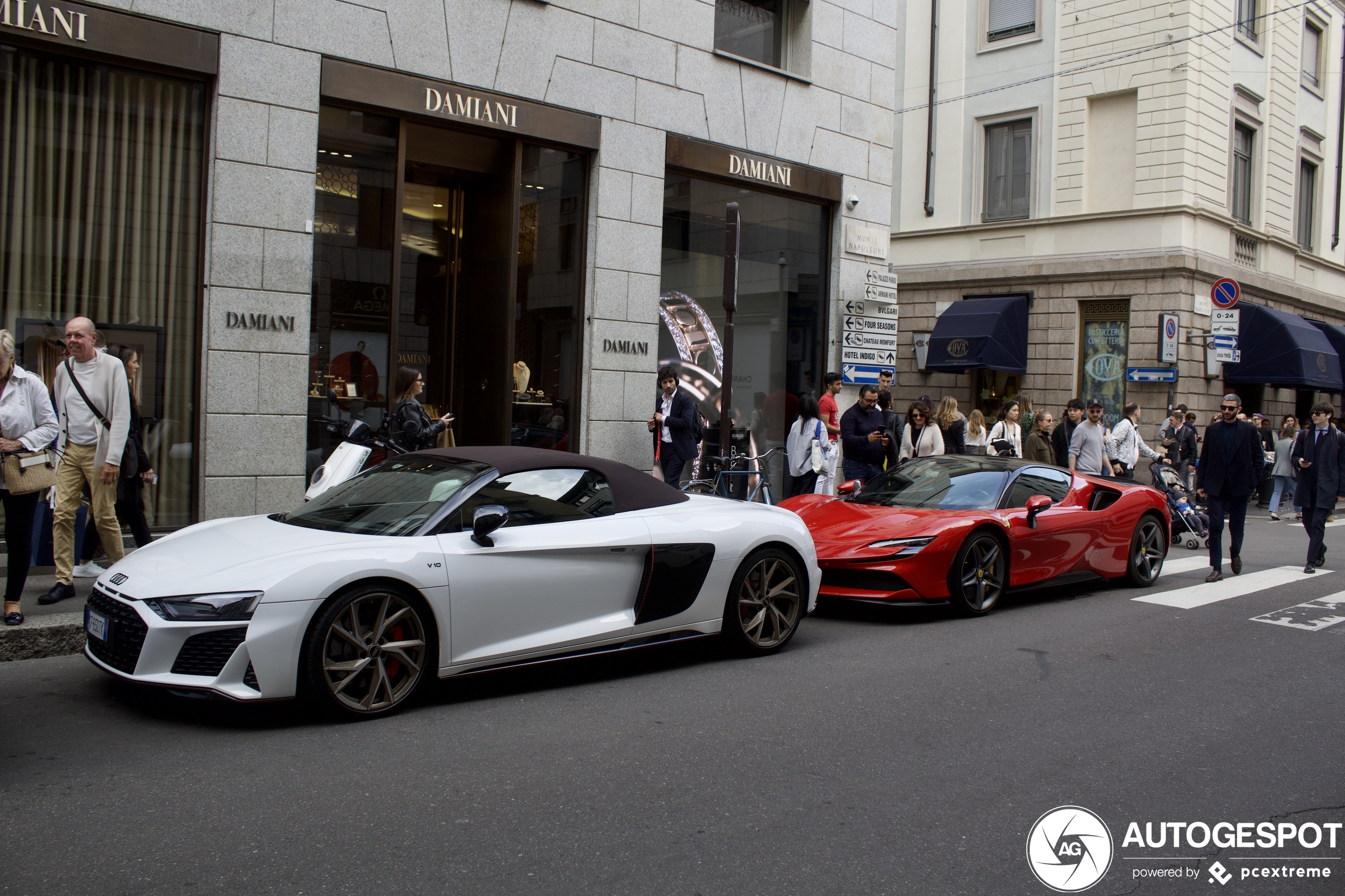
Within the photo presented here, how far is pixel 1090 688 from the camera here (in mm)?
6016

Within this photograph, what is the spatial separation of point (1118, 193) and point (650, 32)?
14320 mm

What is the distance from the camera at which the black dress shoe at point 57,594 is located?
6.71 meters

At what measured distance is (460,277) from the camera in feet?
39.1

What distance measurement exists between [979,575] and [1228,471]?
4.04 metres

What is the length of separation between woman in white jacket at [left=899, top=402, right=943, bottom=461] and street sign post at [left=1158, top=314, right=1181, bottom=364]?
10350 millimetres

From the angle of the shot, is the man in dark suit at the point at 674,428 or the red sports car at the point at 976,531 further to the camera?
the man in dark suit at the point at 674,428

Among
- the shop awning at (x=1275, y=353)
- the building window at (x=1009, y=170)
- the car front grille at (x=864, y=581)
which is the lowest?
the car front grille at (x=864, y=581)

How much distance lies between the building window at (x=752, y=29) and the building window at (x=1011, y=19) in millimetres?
12560

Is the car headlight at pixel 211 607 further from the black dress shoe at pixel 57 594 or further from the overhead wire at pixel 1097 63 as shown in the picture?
the overhead wire at pixel 1097 63

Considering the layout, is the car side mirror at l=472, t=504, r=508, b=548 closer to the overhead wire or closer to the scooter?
the scooter

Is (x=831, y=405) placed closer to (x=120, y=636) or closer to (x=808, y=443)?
(x=808, y=443)

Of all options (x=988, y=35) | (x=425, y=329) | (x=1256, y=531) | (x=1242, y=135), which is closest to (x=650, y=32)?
(x=425, y=329)

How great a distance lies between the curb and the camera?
6035 mm

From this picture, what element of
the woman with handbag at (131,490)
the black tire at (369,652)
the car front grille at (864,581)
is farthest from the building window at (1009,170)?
the black tire at (369,652)
